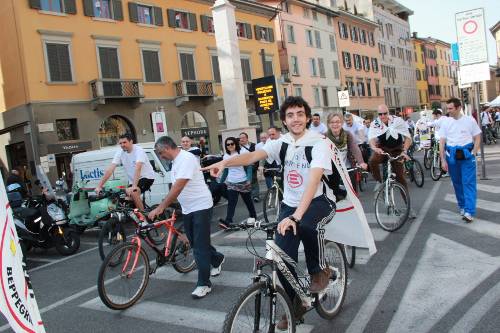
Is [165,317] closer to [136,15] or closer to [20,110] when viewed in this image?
[20,110]

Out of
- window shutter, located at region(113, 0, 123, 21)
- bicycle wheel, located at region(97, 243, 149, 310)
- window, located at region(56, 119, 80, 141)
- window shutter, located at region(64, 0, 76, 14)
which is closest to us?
bicycle wheel, located at region(97, 243, 149, 310)

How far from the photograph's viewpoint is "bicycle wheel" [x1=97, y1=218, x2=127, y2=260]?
7129 millimetres

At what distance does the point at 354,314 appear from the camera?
4387 millimetres

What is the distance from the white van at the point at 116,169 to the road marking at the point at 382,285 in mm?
6276

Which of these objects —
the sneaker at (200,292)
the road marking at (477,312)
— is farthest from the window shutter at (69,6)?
the road marking at (477,312)

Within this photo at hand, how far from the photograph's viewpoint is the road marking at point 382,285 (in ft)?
13.7

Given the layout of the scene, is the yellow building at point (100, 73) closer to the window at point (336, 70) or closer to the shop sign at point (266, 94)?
the shop sign at point (266, 94)

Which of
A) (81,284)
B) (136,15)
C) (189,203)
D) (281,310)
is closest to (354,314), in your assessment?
(281,310)

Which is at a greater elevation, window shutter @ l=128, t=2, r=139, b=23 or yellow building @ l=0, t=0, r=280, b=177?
window shutter @ l=128, t=2, r=139, b=23

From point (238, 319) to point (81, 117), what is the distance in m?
24.5

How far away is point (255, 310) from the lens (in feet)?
10.8

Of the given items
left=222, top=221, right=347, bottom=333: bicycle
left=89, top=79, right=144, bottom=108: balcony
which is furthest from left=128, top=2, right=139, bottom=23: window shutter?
left=222, top=221, right=347, bottom=333: bicycle

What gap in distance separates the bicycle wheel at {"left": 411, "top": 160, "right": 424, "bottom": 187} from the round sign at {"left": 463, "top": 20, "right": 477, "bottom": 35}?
3241mm

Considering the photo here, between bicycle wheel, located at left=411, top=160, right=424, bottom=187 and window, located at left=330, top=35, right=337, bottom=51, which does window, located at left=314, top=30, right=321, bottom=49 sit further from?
bicycle wheel, located at left=411, top=160, right=424, bottom=187
